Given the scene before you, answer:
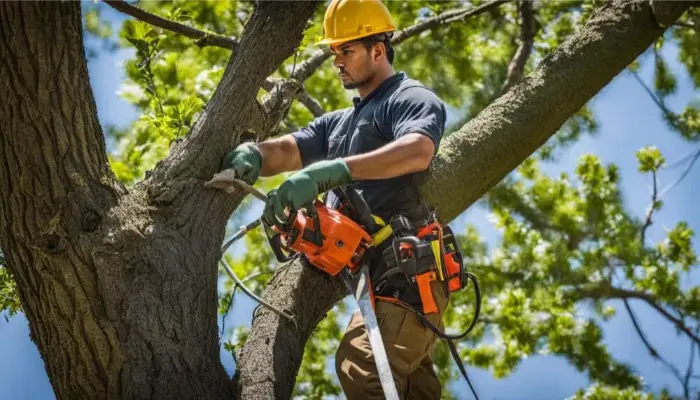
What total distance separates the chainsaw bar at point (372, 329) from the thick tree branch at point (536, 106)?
68cm

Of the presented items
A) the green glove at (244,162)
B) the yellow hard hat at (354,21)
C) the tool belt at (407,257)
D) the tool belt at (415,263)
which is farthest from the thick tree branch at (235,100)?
the tool belt at (415,263)

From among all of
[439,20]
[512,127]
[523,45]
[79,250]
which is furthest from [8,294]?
[523,45]

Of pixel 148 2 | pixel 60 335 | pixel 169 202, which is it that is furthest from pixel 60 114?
pixel 148 2

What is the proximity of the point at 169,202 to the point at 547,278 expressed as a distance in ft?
23.7

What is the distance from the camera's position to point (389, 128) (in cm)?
367

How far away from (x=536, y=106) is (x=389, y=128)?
1.14 m

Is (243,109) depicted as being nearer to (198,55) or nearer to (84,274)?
(84,274)

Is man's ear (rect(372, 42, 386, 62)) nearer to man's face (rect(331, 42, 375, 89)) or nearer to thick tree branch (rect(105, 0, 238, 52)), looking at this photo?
man's face (rect(331, 42, 375, 89))

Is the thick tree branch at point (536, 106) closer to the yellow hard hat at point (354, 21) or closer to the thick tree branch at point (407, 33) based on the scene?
the yellow hard hat at point (354, 21)

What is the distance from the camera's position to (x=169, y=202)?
324cm

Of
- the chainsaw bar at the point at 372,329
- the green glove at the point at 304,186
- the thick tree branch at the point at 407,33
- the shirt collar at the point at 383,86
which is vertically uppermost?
the thick tree branch at the point at 407,33

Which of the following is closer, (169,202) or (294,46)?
(169,202)

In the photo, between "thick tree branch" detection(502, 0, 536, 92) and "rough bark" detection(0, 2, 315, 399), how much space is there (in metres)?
4.16

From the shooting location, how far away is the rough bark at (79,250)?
2953 mm
